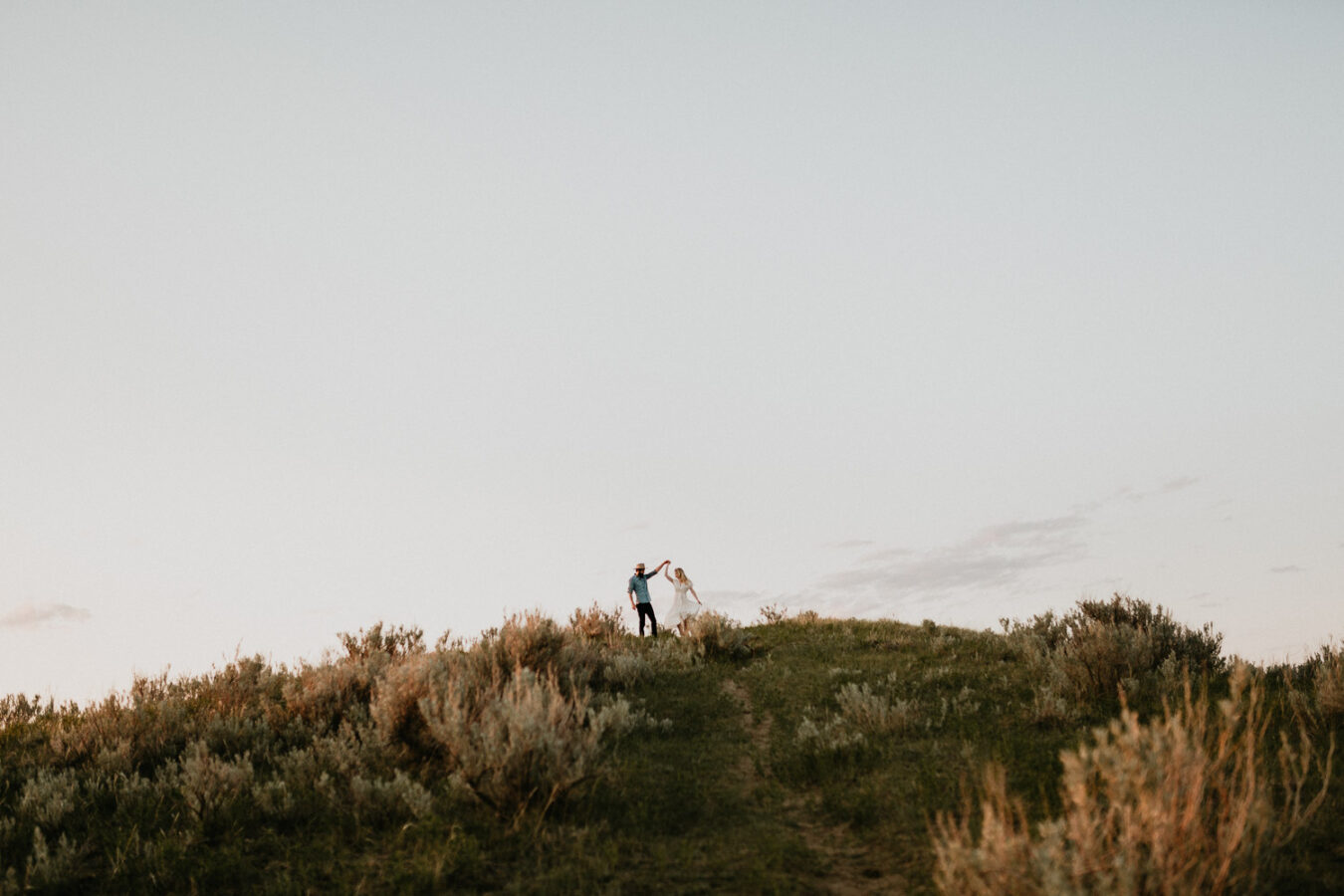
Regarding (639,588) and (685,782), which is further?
(639,588)

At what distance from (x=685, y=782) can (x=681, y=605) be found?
14.3 meters

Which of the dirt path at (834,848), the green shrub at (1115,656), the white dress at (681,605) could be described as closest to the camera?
the dirt path at (834,848)

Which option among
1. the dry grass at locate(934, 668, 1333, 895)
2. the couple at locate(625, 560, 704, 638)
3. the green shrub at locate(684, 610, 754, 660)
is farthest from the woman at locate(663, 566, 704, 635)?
the dry grass at locate(934, 668, 1333, 895)

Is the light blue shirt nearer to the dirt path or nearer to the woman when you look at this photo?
the woman

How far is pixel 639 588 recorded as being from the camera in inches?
829

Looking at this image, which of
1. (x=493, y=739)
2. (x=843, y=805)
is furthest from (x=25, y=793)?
(x=843, y=805)

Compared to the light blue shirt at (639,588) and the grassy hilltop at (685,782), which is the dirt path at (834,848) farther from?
the light blue shirt at (639,588)

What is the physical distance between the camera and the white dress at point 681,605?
2059 cm

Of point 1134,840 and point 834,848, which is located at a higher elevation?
point 1134,840

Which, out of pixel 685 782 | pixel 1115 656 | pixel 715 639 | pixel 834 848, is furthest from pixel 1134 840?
pixel 715 639

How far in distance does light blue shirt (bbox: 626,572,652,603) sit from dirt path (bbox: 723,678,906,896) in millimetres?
13247

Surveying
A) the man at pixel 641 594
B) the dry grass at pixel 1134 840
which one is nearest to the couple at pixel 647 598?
the man at pixel 641 594

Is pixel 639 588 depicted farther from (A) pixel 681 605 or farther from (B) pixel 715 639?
(B) pixel 715 639

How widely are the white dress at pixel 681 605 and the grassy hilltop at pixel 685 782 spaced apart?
957 centimetres
